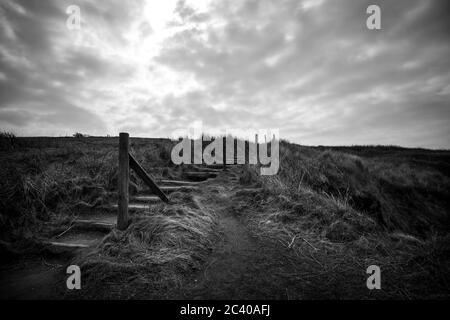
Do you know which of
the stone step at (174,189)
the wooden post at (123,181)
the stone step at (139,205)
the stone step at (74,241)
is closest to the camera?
the stone step at (74,241)

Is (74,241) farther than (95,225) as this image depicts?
No

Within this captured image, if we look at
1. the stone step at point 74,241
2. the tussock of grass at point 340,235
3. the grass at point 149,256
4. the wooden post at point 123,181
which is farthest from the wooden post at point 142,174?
the tussock of grass at point 340,235

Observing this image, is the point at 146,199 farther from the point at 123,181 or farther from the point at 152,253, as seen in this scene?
the point at 152,253

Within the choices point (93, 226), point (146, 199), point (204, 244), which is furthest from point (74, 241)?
point (204, 244)

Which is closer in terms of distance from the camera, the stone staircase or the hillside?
the hillside

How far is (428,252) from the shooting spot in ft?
9.97

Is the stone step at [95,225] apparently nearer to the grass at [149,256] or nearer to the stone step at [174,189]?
the grass at [149,256]

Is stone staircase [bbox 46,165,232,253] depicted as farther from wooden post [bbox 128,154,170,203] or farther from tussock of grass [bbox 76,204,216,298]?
tussock of grass [bbox 76,204,216,298]

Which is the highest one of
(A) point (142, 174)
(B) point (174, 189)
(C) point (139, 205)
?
(A) point (142, 174)

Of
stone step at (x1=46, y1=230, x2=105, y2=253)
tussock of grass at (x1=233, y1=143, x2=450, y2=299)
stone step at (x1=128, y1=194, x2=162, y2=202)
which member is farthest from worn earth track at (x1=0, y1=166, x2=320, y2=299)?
stone step at (x1=128, y1=194, x2=162, y2=202)

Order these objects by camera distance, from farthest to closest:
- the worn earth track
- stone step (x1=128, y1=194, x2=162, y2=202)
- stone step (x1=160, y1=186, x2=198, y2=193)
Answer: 1. stone step (x1=160, y1=186, x2=198, y2=193)
2. stone step (x1=128, y1=194, x2=162, y2=202)
3. the worn earth track

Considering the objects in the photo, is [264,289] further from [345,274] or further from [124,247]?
[124,247]

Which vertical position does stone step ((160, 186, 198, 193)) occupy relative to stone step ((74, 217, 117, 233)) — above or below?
above
